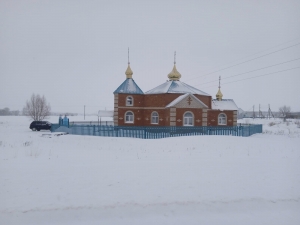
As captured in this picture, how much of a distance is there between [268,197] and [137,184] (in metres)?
3.86

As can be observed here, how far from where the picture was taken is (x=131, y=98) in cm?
2594

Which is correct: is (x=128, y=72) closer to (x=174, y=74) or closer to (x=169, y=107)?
(x=174, y=74)

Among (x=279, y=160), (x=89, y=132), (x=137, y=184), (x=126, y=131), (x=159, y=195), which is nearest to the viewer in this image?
(x=159, y=195)

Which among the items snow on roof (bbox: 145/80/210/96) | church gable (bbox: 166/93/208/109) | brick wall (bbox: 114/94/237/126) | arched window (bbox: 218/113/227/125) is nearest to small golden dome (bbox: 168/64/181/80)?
snow on roof (bbox: 145/80/210/96)

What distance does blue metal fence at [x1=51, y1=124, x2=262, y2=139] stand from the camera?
1828 centimetres

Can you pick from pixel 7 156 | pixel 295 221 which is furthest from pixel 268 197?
pixel 7 156

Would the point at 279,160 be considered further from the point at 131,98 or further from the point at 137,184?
the point at 131,98

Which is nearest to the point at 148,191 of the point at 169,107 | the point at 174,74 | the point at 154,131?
the point at 154,131

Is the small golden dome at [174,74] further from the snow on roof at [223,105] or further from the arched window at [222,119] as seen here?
the arched window at [222,119]

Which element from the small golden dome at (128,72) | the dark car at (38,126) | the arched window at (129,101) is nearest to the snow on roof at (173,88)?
the arched window at (129,101)

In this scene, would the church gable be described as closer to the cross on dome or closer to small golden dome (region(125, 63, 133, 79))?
the cross on dome

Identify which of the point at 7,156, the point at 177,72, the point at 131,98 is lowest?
the point at 7,156

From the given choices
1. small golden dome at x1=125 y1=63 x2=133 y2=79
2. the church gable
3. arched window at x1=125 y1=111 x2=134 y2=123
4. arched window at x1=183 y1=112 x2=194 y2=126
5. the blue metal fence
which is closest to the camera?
the blue metal fence

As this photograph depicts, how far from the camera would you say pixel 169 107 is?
2322 centimetres
